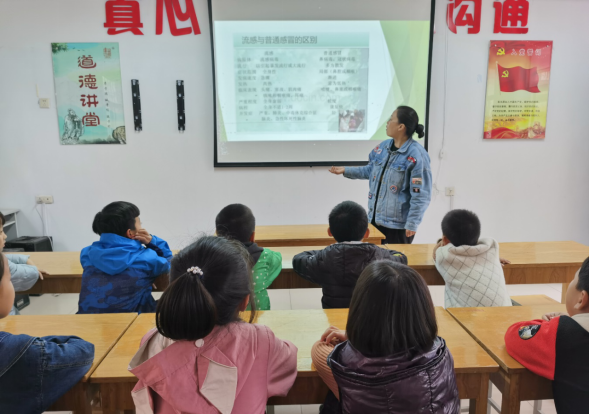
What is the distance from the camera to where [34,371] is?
93 centimetres

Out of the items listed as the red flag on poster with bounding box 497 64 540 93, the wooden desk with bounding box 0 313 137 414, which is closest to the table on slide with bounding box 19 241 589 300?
the wooden desk with bounding box 0 313 137 414

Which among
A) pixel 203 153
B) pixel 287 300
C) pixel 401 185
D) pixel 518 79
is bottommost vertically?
pixel 287 300

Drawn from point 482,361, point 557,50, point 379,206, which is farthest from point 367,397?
point 557,50

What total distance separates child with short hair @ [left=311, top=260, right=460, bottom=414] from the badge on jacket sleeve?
302mm

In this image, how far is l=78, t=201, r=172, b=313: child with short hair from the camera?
1581 mm

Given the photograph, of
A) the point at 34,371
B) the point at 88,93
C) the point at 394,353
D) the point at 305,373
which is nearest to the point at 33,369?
the point at 34,371

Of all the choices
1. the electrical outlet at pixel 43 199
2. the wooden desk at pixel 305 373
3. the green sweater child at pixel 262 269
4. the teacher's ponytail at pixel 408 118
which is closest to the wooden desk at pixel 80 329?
the wooden desk at pixel 305 373

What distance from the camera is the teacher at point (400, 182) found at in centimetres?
250

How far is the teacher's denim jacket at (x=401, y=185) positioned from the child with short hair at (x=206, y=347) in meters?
1.77

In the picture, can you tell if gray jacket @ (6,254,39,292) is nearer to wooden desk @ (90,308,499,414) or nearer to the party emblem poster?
wooden desk @ (90,308,499,414)

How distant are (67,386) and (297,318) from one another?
67 cm

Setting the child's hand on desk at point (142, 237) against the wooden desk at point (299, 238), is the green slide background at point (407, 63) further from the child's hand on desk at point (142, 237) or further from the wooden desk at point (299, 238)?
the child's hand on desk at point (142, 237)

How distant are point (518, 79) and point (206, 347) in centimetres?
373

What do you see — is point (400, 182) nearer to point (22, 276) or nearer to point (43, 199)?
point (22, 276)
